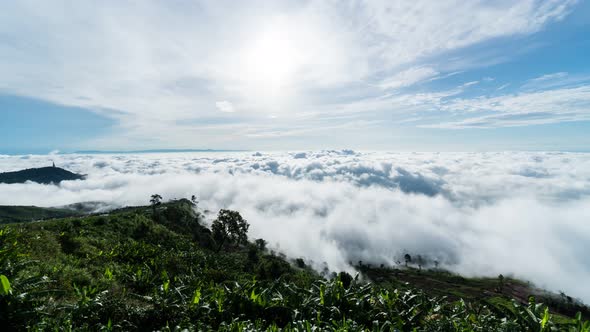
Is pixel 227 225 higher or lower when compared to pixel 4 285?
lower

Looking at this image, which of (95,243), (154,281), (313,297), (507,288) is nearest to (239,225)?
(95,243)

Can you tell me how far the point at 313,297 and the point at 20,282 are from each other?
691 centimetres

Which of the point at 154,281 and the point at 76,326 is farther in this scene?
the point at 154,281

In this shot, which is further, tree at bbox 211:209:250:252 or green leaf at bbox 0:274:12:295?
tree at bbox 211:209:250:252

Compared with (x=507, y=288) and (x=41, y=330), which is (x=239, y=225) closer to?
(x=41, y=330)

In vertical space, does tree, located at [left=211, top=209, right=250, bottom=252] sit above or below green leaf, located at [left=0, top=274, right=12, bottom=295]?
below

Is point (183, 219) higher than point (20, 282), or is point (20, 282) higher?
point (20, 282)

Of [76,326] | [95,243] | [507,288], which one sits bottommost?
[507,288]

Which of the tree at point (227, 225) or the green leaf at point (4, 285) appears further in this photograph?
the tree at point (227, 225)

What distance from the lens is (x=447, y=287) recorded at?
175625mm

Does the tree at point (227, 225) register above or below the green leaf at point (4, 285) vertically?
below

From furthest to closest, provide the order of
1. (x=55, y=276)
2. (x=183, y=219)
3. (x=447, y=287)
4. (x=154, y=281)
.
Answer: (x=447, y=287) < (x=183, y=219) < (x=154, y=281) < (x=55, y=276)

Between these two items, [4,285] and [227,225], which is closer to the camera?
[4,285]

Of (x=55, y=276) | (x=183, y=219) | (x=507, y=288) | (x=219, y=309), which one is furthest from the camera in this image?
(x=507, y=288)
